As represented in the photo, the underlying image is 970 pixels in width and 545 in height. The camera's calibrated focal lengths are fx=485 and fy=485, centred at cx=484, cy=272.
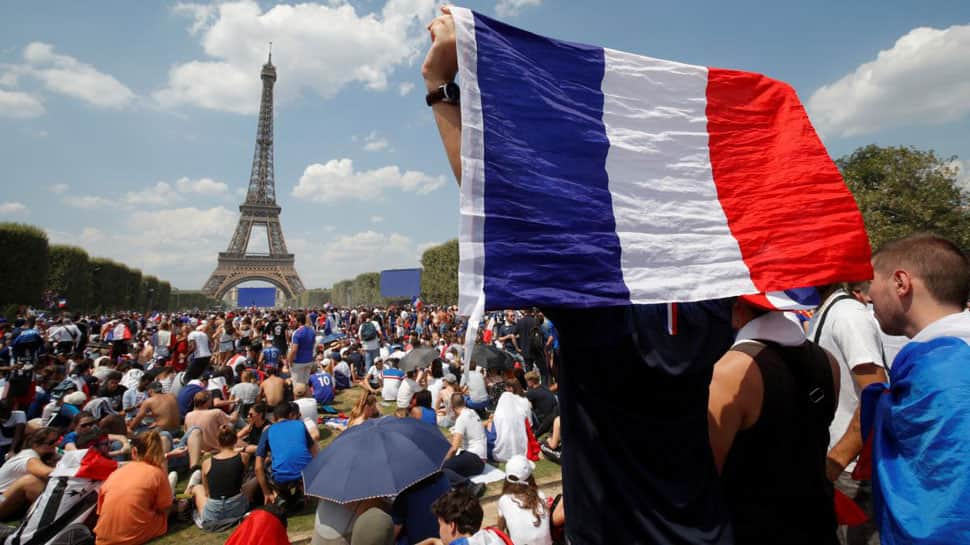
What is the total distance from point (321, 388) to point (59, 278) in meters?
36.2

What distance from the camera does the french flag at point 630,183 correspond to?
55.5 inches

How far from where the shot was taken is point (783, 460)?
1.63 m

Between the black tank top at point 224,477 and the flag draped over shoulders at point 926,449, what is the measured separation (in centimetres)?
574

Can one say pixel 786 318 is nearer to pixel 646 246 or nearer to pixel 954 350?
pixel 954 350

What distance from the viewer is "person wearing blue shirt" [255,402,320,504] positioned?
5.64m

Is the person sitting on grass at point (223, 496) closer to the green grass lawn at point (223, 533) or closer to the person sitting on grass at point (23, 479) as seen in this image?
the green grass lawn at point (223, 533)

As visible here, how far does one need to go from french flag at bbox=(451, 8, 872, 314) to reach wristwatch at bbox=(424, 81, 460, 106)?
0.15 ft

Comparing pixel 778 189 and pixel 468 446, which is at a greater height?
pixel 778 189

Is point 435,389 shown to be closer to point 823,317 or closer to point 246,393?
point 246,393

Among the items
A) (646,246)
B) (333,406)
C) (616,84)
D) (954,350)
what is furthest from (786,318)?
(333,406)

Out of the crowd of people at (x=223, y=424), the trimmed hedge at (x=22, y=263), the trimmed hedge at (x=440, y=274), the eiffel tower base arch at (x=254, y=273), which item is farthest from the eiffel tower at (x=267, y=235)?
the crowd of people at (x=223, y=424)

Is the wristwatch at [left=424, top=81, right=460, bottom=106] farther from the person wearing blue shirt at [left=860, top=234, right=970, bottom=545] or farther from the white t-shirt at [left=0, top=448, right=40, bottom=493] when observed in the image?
the white t-shirt at [left=0, top=448, right=40, bottom=493]

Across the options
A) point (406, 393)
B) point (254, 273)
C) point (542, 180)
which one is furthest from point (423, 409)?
point (254, 273)

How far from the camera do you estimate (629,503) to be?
1.28m
